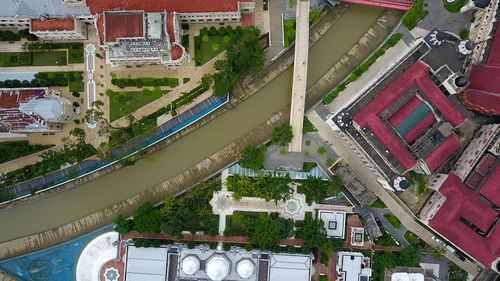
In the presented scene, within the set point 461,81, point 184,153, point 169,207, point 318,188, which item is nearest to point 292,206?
point 318,188

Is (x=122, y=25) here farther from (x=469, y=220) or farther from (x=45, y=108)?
(x=469, y=220)

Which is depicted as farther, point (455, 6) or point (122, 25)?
point (455, 6)

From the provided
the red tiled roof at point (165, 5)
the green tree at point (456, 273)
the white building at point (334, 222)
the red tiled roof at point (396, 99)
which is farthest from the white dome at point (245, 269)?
the red tiled roof at point (165, 5)

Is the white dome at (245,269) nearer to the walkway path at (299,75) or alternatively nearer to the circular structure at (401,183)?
the walkway path at (299,75)

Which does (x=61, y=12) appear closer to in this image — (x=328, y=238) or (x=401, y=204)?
(x=328, y=238)

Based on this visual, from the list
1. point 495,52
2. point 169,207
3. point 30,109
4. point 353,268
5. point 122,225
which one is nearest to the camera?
point 30,109

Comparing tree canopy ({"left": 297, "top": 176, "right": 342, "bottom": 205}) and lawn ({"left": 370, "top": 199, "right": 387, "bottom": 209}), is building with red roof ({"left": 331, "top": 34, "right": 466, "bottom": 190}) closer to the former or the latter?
lawn ({"left": 370, "top": 199, "right": 387, "bottom": 209})
